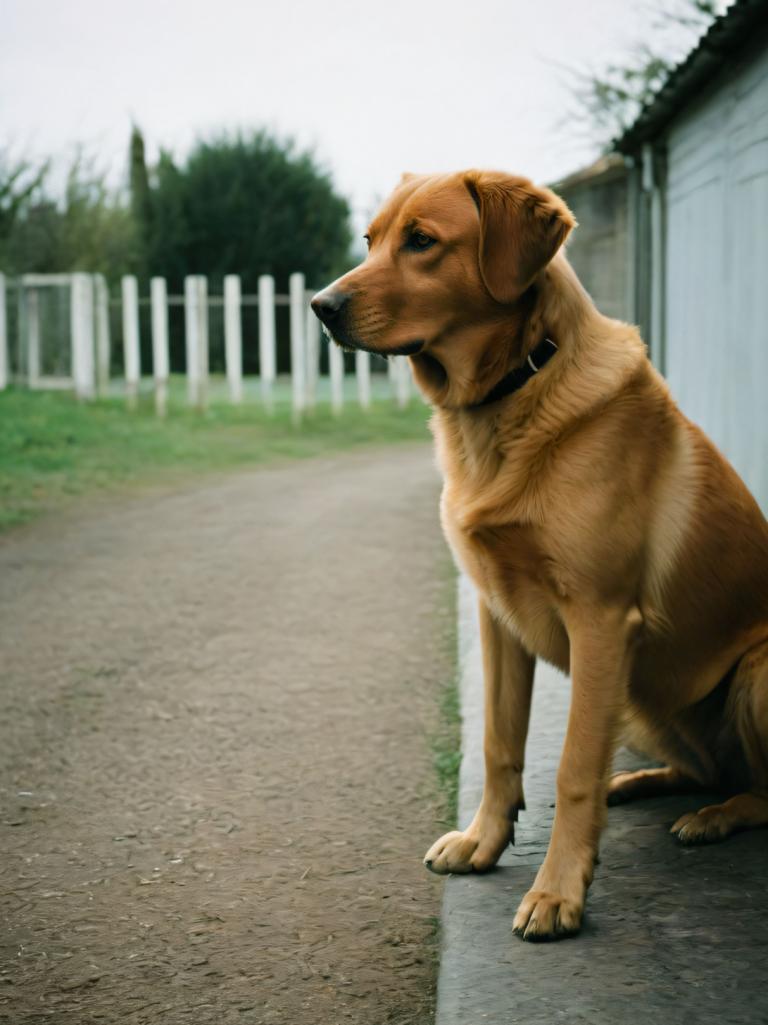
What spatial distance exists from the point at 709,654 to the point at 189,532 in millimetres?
5943

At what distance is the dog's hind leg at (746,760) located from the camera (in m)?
2.76

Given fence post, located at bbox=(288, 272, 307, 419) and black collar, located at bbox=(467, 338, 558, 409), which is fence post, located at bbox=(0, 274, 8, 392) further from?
black collar, located at bbox=(467, 338, 558, 409)

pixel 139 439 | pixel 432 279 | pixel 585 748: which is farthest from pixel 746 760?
pixel 139 439

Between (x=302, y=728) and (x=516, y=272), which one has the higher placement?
(x=516, y=272)

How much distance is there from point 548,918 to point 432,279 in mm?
1585

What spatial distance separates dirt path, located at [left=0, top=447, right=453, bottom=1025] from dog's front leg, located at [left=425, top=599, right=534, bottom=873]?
139mm

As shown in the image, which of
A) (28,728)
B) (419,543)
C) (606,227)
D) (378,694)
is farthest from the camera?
(606,227)

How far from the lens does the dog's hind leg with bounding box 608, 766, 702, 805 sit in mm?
3223

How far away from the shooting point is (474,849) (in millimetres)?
2900

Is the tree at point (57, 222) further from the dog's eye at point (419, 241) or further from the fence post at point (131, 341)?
the dog's eye at point (419, 241)

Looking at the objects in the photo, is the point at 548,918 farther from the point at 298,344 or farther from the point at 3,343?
the point at 3,343

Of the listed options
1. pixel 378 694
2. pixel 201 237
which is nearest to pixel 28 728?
pixel 378 694

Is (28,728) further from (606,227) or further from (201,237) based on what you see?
(201,237)

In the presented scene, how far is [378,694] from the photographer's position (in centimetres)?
468
